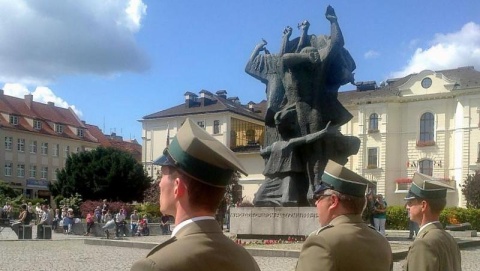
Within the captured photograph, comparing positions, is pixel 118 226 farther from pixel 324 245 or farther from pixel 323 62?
pixel 324 245

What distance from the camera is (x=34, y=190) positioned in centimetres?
8175

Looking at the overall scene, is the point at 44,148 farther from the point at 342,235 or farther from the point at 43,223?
the point at 342,235

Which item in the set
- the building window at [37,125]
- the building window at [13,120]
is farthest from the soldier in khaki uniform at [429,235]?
the building window at [37,125]

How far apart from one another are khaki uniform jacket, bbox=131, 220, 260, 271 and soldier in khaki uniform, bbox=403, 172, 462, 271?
1.95 m

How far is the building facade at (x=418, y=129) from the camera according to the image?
68.0 meters

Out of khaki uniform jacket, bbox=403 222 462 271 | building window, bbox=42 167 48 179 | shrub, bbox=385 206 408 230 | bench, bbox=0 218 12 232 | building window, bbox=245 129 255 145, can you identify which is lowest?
bench, bbox=0 218 12 232

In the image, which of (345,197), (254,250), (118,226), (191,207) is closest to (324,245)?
(345,197)

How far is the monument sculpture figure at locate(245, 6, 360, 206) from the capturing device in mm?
18578

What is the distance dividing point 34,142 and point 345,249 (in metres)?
84.4

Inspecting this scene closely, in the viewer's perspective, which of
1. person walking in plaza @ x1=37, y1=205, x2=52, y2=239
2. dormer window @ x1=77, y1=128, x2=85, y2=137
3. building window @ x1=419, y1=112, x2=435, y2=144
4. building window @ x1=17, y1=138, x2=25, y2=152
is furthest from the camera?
dormer window @ x1=77, y1=128, x2=85, y2=137

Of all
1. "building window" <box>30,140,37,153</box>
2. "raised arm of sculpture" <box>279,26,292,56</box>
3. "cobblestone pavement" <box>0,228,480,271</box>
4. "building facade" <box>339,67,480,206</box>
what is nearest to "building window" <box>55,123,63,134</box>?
"building window" <box>30,140,37,153</box>

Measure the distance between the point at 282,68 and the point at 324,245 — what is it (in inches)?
630

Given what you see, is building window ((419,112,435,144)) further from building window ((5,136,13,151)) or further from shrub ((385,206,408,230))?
building window ((5,136,13,151))

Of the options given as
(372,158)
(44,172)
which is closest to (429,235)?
(372,158)
